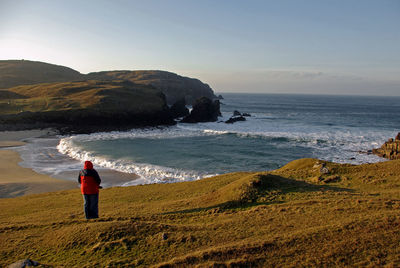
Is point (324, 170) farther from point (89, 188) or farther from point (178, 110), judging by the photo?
point (178, 110)

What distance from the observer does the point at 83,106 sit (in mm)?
53250

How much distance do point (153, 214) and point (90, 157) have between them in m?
20.2

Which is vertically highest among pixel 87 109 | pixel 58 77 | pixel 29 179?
pixel 58 77

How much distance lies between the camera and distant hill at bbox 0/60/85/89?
10576 cm

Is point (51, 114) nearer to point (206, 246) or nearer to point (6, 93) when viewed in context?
point (6, 93)

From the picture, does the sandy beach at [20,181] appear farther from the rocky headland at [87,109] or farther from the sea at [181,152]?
the rocky headland at [87,109]

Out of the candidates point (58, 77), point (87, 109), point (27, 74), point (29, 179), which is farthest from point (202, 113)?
point (27, 74)

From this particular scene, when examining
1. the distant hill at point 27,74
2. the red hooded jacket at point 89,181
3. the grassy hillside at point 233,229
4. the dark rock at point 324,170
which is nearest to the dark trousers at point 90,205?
the red hooded jacket at point 89,181

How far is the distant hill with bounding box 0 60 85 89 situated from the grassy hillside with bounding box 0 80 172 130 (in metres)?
44.1

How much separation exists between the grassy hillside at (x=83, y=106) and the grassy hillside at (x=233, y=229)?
40744 millimetres

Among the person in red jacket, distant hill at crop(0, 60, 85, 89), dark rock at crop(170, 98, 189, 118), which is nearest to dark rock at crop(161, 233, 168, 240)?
the person in red jacket

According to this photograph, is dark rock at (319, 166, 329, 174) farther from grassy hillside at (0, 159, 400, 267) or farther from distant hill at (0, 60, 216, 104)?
distant hill at (0, 60, 216, 104)

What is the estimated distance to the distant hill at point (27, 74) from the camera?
106 m

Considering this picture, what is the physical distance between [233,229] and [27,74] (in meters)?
140
